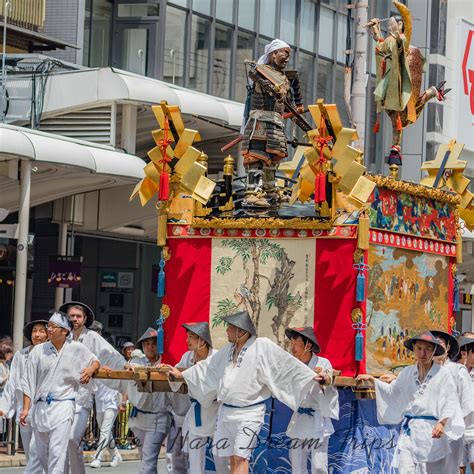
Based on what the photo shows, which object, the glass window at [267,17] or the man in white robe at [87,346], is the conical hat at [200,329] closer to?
the man in white robe at [87,346]

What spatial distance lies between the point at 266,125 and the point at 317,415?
3.13 meters

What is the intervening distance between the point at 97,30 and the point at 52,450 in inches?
644

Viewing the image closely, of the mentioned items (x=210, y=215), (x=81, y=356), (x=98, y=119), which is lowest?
(x=81, y=356)

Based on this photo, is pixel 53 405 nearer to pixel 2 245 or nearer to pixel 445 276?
pixel 445 276

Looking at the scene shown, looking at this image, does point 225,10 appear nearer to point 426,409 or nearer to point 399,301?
point 399,301

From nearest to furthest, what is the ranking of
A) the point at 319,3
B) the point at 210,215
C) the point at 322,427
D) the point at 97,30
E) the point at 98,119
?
the point at 322,427
the point at 210,215
the point at 98,119
the point at 97,30
the point at 319,3

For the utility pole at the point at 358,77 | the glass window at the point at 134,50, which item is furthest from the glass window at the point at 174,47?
the utility pole at the point at 358,77

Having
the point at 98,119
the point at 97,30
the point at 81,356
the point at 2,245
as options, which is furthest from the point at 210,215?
the point at 97,30

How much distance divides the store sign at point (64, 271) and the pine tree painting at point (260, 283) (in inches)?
426

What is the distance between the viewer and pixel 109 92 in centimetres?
2459

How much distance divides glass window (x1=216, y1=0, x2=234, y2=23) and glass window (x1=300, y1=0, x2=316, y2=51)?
2703 mm

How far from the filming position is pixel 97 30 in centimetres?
2948

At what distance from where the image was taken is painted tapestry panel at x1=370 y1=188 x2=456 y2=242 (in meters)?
14.9

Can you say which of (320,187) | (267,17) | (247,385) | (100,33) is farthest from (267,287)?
(267,17)
